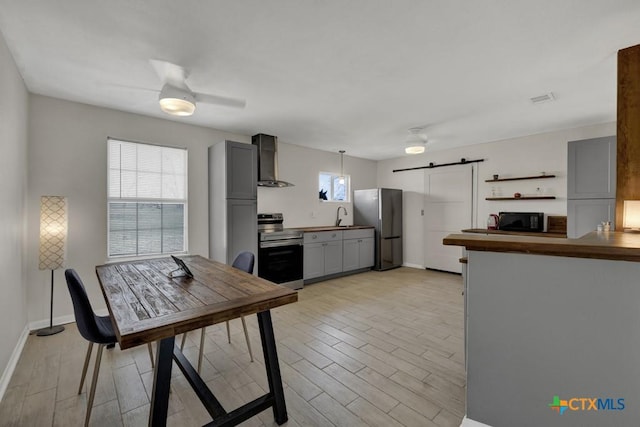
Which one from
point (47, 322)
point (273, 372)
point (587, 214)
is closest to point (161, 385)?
point (273, 372)

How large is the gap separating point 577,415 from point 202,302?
1.93 meters

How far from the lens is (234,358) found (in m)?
2.47

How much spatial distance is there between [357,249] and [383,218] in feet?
2.96

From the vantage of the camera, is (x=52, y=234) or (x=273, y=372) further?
(x=52, y=234)

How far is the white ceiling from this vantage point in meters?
1.82

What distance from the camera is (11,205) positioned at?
2393mm

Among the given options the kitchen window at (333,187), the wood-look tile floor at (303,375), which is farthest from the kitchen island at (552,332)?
the kitchen window at (333,187)

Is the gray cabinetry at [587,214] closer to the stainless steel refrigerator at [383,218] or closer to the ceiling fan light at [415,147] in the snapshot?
the ceiling fan light at [415,147]

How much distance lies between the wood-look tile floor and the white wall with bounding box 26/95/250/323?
1.90 feet

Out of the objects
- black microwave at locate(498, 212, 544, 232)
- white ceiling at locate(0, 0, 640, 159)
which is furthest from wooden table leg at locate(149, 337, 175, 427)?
black microwave at locate(498, 212, 544, 232)

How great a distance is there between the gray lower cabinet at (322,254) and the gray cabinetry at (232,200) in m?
1.05

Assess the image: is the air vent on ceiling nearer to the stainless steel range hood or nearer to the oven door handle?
the stainless steel range hood

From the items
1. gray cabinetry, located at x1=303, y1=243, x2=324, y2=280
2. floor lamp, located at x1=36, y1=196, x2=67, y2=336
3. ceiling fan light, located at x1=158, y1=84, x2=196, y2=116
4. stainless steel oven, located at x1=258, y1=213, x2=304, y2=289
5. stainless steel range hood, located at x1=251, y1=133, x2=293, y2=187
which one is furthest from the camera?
gray cabinetry, located at x1=303, y1=243, x2=324, y2=280

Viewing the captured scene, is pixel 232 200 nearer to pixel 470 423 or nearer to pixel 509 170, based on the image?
pixel 470 423
